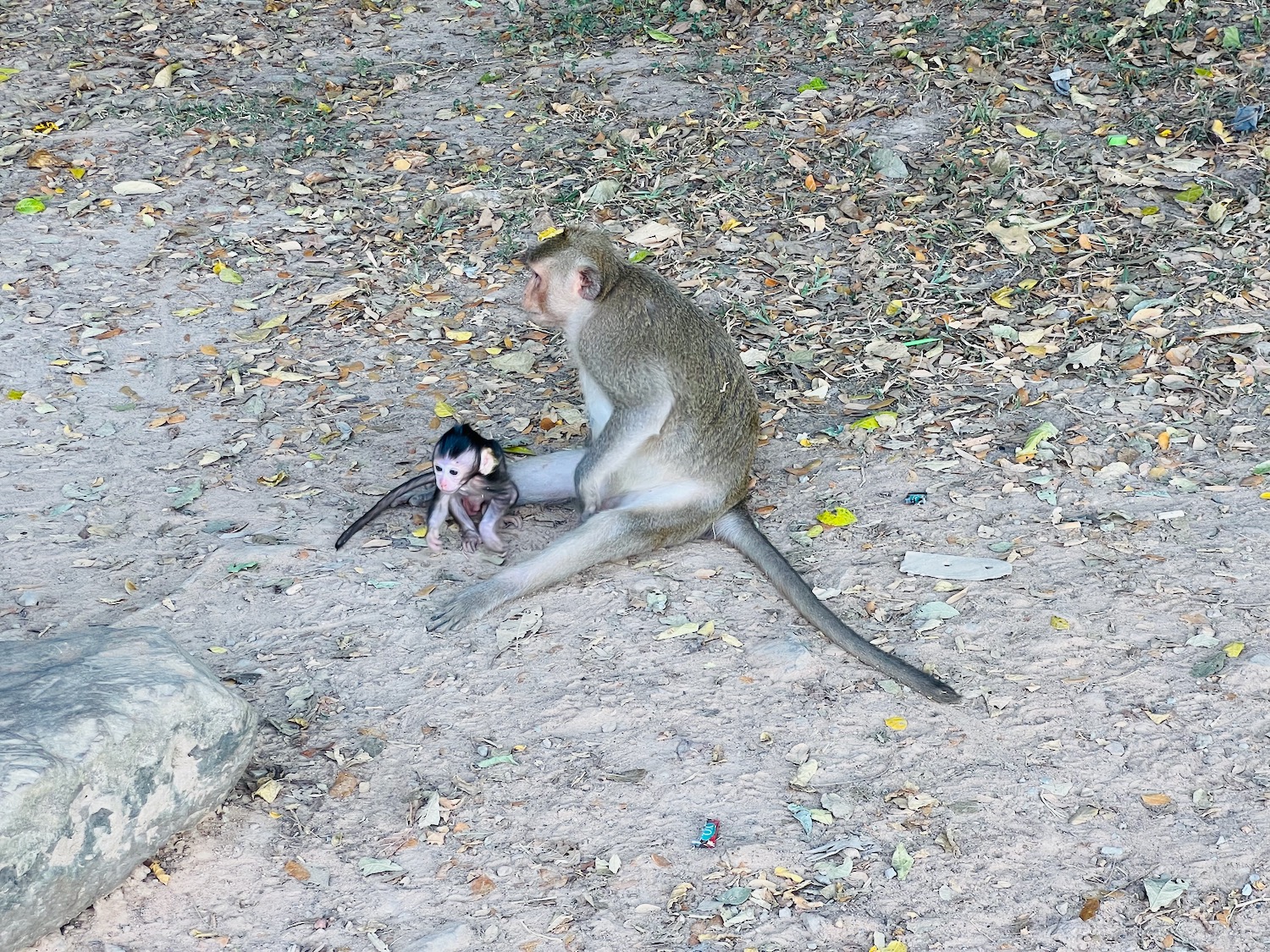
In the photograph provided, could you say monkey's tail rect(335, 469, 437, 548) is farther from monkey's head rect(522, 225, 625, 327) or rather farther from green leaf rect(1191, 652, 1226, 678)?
green leaf rect(1191, 652, 1226, 678)

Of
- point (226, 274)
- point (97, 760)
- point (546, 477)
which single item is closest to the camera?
point (97, 760)

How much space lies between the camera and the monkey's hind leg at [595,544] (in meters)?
4.12

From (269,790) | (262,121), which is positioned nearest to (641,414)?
(269,790)

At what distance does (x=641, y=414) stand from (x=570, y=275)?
495 mm

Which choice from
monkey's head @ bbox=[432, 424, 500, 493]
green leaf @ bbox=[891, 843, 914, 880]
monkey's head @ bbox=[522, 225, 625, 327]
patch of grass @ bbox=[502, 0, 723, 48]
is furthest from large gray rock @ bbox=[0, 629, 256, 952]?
patch of grass @ bbox=[502, 0, 723, 48]

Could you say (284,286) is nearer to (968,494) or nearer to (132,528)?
(132,528)

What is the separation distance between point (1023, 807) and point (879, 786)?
1.13 ft

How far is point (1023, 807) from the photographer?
10.9 feet

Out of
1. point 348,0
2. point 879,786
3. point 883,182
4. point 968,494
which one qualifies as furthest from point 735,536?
point 348,0

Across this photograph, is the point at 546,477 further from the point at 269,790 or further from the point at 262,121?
the point at 262,121

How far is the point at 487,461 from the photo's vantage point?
440cm

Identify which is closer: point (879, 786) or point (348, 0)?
point (879, 786)

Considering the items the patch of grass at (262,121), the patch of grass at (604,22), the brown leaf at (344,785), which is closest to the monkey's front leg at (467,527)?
the brown leaf at (344,785)

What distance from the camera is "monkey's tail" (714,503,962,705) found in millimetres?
3656
